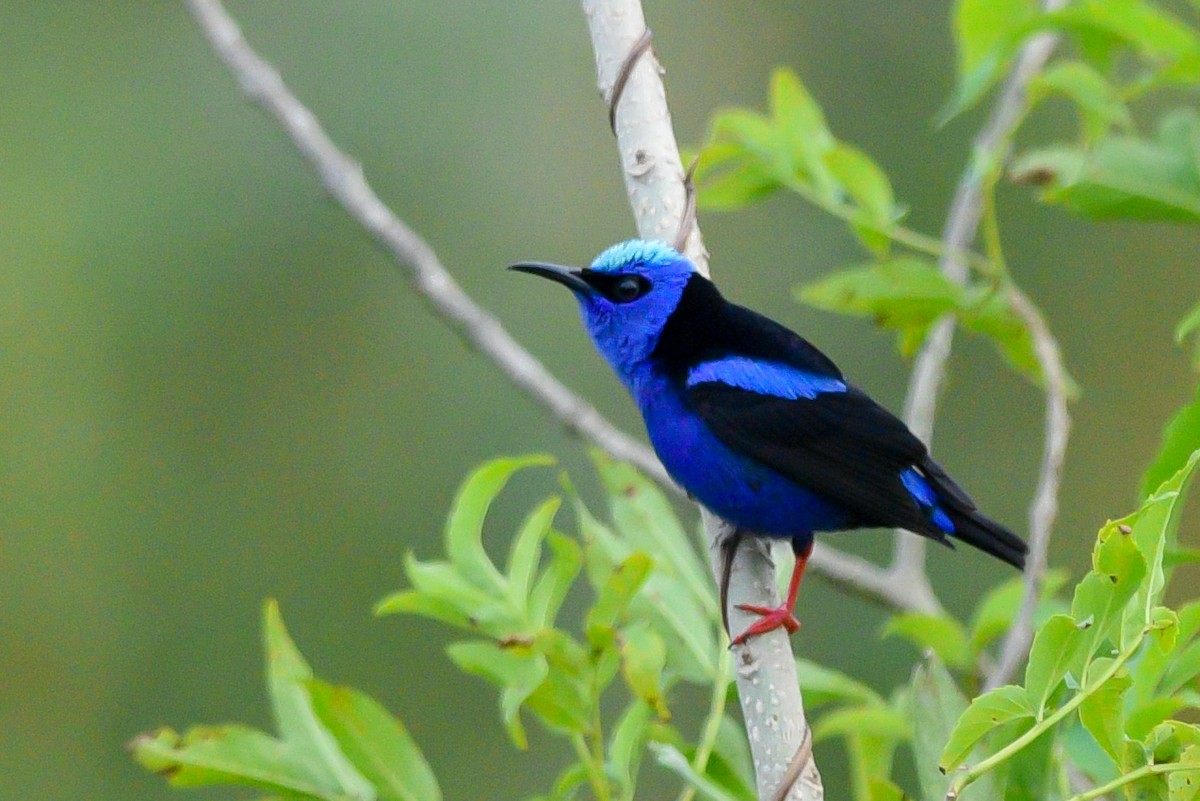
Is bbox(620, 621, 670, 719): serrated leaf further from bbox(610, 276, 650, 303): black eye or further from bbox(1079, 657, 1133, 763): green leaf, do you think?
bbox(610, 276, 650, 303): black eye

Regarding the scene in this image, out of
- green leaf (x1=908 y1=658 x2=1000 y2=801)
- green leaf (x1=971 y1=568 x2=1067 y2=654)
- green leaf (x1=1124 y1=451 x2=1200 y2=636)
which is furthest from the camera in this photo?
green leaf (x1=971 y1=568 x2=1067 y2=654)

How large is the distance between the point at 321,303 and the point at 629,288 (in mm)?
4402

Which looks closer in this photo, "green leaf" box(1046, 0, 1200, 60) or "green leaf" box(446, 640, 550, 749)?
"green leaf" box(446, 640, 550, 749)

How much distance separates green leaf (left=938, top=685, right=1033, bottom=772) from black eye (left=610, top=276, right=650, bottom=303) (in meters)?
1.51

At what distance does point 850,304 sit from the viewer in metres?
2.64

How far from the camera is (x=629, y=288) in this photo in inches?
118

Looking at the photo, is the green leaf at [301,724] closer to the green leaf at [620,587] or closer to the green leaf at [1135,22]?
the green leaf at [620,587]

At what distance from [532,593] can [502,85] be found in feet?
17.7

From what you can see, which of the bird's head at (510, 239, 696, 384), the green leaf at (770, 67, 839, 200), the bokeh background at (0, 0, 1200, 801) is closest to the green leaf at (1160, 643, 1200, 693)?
the green leaf at (770, 67, 839, 200)

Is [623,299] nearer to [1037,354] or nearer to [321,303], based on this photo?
[1037,354]

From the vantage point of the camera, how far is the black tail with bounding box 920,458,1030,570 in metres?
2.80

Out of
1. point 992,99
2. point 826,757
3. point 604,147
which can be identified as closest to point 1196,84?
point 826,757

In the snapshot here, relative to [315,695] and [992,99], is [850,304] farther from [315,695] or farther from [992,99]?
[992,99]

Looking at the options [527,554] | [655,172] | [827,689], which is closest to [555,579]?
[527,554]
